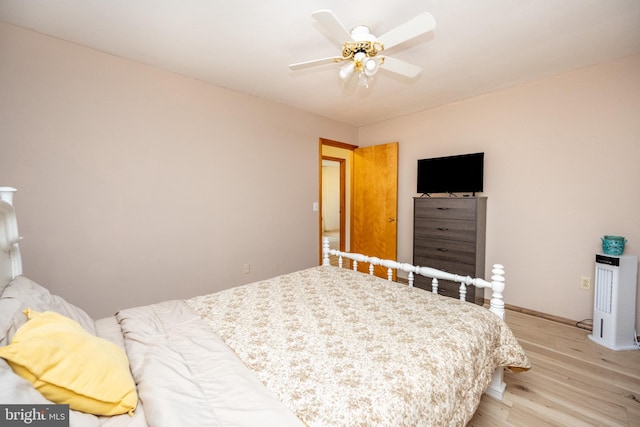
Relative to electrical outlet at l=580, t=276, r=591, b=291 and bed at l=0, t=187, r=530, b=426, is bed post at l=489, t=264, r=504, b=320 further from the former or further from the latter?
electrical outlet at l=580, t=276, r=591, b=291

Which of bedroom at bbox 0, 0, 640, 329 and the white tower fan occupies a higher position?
bedroom at bbox 0, 0, 640, 329

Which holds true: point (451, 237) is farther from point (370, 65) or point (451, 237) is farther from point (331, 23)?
point (331, 23)

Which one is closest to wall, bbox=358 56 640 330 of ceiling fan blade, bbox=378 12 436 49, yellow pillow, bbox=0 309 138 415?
Answer: ceiling fan blade, bbox=378 12 436 49

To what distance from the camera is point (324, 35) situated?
2.02 m

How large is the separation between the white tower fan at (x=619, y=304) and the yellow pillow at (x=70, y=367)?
342 centimetres

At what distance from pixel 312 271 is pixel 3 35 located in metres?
2.93

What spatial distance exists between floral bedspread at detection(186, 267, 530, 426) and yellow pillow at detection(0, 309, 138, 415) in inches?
18.1

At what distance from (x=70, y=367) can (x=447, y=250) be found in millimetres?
3329

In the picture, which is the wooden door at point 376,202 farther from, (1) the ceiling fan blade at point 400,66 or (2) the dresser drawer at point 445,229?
(1) the ceiling fan blade at point 400,66

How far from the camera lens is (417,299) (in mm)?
1784

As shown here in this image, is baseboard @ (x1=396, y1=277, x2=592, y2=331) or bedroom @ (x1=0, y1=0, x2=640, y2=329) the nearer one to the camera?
bedroom @ (x1=0, y1=0, x2=640, y2=329)

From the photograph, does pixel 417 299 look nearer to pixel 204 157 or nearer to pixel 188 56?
pixel 204 157

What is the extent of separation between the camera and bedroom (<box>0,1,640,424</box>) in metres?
2.11

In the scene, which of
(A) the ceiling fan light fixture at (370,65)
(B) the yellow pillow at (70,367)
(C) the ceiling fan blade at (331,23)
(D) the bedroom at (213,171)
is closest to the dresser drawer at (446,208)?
(D) the bedroom at (213,171)
